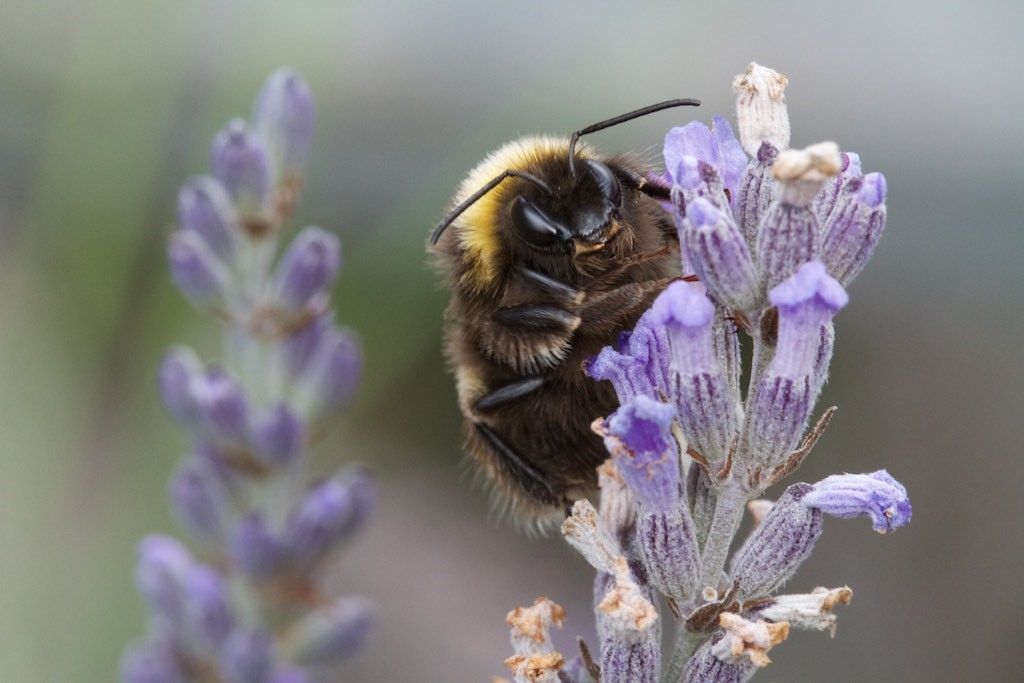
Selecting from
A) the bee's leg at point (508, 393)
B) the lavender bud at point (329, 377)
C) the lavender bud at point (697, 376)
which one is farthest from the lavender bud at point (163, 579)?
the lavender bud at point (697, 376)

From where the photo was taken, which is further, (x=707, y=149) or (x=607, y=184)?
(x=607, y=184)

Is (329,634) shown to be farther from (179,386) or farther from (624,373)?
(624,373)

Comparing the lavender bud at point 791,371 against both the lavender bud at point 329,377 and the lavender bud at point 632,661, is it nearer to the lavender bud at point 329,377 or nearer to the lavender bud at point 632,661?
the lavender bud at point 632,661

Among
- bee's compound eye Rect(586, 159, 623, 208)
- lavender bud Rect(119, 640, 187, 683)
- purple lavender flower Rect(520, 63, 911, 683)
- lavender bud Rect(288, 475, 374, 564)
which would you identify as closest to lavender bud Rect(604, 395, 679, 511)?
purple lavender flower Rect(520, 63, 911, 683)

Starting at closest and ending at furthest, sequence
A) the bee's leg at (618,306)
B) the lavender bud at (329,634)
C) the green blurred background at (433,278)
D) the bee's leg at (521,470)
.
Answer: the bee's leg at (618,306) < the bee's leg at (521,470) < the lavender bud at (329,634) < the green blurred background at (433,278)

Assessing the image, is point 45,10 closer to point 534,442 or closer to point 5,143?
point 5,143

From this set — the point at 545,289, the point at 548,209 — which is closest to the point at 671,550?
the point at 545,289

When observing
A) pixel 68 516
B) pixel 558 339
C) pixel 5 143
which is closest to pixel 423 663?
pixel 68 516
